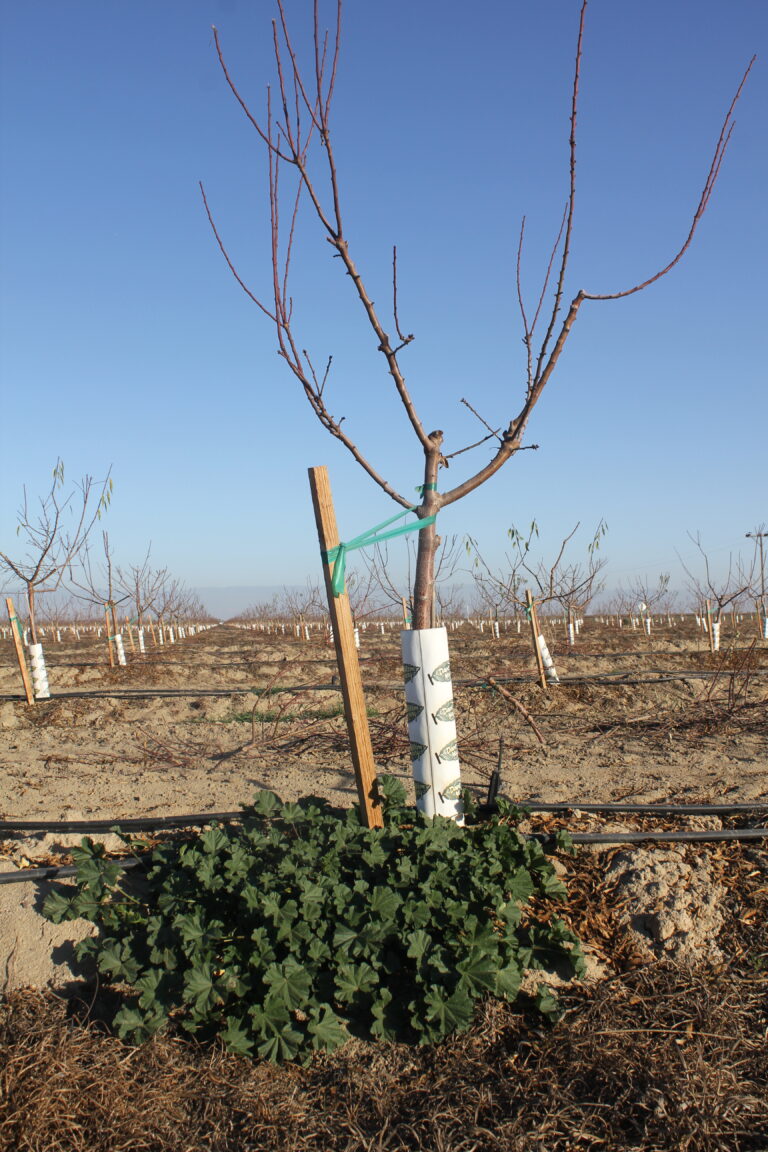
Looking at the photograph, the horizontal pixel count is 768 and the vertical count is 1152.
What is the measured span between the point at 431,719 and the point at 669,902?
1.18 metres

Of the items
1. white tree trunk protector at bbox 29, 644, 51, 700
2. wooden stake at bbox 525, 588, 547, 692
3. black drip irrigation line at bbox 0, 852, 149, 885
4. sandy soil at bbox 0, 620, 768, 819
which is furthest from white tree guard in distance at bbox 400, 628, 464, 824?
white tree trunk protector at bbox 29, 644, 51, 700

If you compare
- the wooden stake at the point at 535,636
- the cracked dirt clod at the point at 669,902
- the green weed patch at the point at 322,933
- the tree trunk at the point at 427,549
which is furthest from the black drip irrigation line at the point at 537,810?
the wooden stake at the point at 535,636

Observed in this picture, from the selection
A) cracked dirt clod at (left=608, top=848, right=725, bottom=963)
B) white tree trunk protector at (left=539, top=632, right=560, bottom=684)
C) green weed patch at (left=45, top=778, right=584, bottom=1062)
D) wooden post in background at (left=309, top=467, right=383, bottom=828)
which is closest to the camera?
green weed patch at (left=45, top=778, right=584, bottom=1062)

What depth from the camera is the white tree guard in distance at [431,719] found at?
10.4 ft

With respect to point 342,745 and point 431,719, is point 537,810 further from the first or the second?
point 342,745

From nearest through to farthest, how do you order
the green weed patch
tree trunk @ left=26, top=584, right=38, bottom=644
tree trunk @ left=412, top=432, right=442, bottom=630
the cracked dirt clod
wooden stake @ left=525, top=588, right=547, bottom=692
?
the green weed patch, the cracked dirt clod, tree trunk @ left=412, top=432, right=442, bottom=630, wooden stake @ left=525, top=588, right=547, bottom=692, tree trunk @ left=26, top=584, right=38, bottom=644

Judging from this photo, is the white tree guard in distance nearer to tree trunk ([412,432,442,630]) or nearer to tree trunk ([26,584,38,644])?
tree trunk ([412,432,442,630])

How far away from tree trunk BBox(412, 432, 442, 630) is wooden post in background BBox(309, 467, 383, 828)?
1.26ft

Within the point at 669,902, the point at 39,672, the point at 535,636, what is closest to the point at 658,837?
the point at 669,902

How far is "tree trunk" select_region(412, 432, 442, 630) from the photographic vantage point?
3.29 m

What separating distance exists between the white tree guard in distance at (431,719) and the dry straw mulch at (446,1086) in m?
0.87

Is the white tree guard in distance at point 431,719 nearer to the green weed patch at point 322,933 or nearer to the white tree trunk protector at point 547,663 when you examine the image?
the green weed patch at point 322,933

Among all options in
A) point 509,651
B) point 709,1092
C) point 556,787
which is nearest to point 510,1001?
point 709,1092

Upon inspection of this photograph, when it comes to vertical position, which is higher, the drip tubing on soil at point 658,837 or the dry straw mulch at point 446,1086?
the drip tubing on soil at point 658,837
